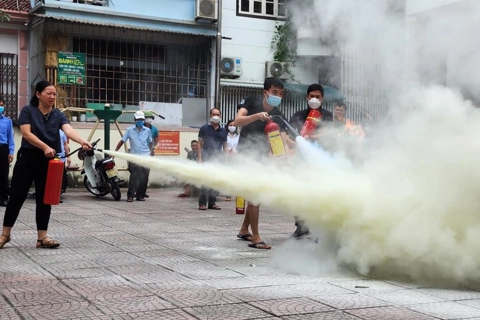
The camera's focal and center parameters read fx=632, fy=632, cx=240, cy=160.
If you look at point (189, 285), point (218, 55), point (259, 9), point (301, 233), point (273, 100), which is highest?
point (259, 9)

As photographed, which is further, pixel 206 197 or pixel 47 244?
pixel 206 197

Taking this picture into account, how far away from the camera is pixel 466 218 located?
4.67 metres

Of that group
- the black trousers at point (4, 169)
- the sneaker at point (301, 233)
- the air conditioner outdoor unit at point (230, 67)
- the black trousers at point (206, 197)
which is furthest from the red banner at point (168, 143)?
the sneaker at point (301, 233)

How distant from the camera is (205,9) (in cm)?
1670

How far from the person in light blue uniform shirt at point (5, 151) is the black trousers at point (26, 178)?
4469 mm

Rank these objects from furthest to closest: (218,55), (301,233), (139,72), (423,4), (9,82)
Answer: (218,55), (139,72), (9,82), (301,233), (423,4)

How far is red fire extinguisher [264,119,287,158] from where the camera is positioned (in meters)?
6.30

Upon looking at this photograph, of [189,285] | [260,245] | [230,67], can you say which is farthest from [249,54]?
[189,285]

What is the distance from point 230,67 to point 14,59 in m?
5.66

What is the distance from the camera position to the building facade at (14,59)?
15.4m

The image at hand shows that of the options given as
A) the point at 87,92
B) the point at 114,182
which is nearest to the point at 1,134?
the point at 114,182

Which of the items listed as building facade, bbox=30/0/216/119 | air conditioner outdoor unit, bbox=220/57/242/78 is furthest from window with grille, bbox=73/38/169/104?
air conditioner outdoor unit, bbox=220/57/242/78

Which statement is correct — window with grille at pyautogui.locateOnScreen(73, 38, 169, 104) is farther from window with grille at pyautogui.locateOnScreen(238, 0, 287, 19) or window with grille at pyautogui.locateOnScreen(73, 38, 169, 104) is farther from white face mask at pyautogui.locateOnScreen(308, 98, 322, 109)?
Result: white face mask at pyautogui.locateOnScreen(308, 98, 322, 109)

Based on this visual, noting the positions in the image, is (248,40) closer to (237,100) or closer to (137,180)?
(237,100)
